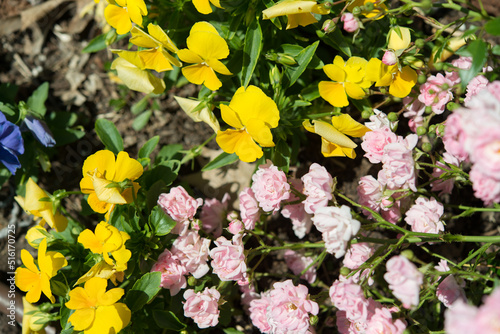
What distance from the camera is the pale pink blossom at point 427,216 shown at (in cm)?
143

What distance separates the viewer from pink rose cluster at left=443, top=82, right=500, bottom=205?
0.86m

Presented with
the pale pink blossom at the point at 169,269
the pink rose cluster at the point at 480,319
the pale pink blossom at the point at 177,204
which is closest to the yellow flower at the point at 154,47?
the pale pink blossom at the point at 177,204

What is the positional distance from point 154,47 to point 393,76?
0.83 meters

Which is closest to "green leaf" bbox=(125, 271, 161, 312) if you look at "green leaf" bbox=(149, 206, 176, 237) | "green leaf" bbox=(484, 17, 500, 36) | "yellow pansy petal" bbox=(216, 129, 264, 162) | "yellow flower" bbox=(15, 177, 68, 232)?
"green leaf" bbox=(149, 206, 176, 237)

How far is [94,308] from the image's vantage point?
143cm

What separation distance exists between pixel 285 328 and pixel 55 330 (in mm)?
1128

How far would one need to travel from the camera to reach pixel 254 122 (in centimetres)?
141

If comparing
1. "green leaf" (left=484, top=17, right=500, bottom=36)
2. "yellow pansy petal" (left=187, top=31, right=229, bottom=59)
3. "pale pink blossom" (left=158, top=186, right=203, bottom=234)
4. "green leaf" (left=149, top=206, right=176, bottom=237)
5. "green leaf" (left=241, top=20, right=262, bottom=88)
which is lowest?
"green leaf" (left=149, top=206, right=176, bottom=237)

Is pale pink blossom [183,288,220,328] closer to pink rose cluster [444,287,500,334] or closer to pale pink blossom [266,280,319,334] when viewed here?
pale pink blossom [266,280,319,334]

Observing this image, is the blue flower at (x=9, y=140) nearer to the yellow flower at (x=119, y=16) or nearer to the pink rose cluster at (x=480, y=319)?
the yellow flower at (x=119, y=16)

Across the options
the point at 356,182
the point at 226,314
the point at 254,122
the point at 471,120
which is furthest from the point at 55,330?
the point at 471,120

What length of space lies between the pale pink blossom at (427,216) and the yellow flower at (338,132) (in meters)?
0.28

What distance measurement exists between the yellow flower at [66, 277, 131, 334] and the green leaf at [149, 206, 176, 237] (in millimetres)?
266

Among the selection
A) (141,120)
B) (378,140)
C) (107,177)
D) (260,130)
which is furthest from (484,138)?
(141,120)
